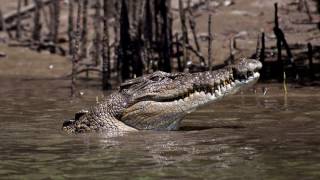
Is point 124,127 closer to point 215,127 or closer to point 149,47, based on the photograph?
point 215,127

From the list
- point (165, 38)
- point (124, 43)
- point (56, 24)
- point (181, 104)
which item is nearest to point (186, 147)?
point (181, 104)

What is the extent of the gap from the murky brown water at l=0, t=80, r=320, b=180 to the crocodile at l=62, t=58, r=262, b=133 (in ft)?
0.83

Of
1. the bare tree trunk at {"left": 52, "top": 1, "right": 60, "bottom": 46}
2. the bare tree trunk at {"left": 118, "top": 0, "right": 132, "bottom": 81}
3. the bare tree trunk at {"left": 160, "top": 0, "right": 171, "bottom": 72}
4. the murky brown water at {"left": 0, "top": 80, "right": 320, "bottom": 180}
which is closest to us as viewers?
the murky brown water at {"left": 0, "top": 80, "right": 320, "bottom": 180}

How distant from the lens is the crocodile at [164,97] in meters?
8.92

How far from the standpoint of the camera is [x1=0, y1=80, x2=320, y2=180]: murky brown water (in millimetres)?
6273

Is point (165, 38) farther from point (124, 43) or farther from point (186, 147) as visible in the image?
point (186, 147)

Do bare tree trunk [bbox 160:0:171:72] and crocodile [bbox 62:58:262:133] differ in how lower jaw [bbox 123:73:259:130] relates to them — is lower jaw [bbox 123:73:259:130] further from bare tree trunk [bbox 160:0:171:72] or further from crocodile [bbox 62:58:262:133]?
bare tree trunk [bbox 160:0:171:72]

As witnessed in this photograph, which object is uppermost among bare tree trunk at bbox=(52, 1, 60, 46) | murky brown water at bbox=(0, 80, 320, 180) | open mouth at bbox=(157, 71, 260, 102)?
bare tree trunk at bbox=(52, 1, 60, 46)

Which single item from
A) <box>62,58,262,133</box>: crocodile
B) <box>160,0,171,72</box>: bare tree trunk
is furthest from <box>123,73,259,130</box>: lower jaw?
<box>160,0,171,72</box>: bare tree trunk

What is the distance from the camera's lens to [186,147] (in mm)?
7691

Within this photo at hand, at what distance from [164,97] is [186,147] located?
1.44 m

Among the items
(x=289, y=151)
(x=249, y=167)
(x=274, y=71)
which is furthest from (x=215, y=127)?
(x=274, y=71)

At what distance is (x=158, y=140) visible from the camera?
833cm

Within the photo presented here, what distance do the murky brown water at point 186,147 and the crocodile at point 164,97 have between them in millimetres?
253
